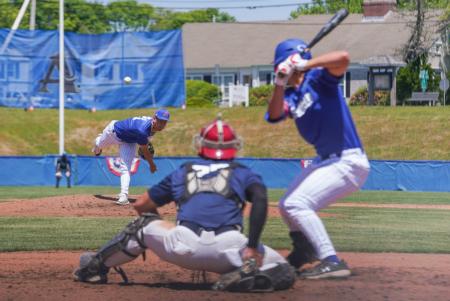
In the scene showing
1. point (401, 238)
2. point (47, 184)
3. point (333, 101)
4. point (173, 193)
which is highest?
point (333, 101)

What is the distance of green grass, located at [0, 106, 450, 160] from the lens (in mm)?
40031

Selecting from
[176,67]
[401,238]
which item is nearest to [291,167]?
[176,67]

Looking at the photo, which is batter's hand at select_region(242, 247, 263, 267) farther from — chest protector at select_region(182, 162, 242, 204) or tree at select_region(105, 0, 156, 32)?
tree at select_region(105, 0, 156, 32)

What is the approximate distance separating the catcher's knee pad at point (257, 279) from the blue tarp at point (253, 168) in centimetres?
2236

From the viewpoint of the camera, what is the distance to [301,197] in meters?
7.41

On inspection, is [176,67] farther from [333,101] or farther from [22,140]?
[333,101]

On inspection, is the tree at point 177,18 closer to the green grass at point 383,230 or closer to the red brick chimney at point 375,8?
the red brick chimney at point 375,8

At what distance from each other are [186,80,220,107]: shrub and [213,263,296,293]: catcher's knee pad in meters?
45.6

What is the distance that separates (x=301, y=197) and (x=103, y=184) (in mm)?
25217

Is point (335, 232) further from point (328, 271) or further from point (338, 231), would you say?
point (328, 271)

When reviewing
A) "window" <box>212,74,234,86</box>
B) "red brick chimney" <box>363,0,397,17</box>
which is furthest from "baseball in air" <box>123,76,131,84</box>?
"red brick chimney" <box>363,0,397,17</box>

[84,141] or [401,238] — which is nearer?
[401,238]

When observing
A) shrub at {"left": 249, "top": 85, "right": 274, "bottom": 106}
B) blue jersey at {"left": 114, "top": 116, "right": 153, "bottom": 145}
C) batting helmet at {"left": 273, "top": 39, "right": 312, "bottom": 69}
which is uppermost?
batting helmet at {"left": 273, "top": 39, "right": 312, "bottom": 69}

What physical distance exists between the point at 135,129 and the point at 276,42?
45.1 m
